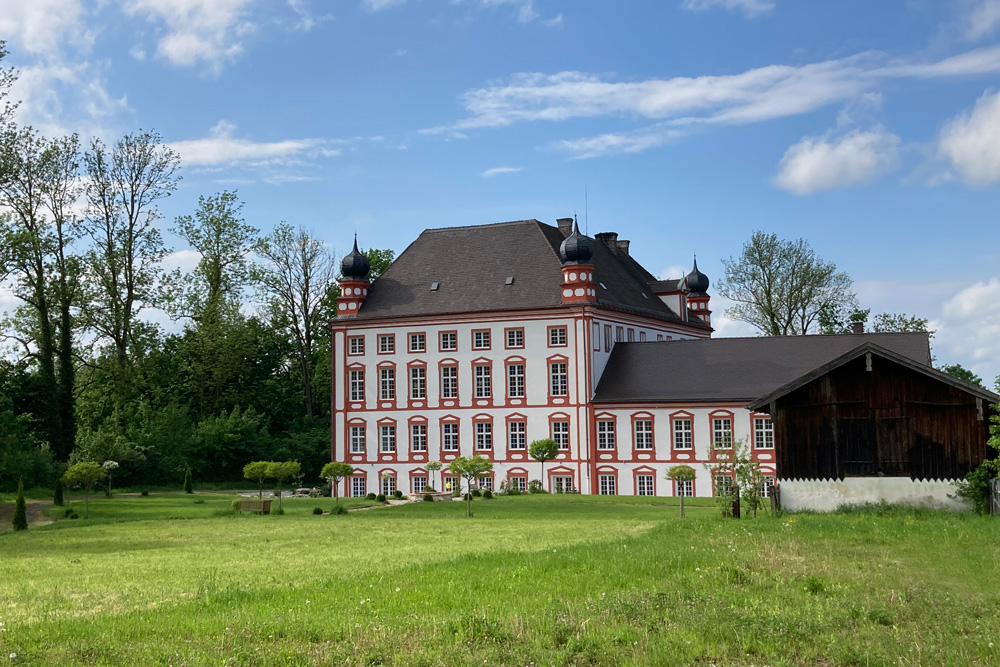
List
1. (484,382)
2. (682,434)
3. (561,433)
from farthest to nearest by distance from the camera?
(484,382), (561,433), (682,434)

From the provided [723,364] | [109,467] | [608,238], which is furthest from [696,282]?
[109,467]

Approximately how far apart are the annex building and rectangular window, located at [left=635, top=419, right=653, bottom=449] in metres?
0.05

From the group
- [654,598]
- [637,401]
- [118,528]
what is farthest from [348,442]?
[654,598]

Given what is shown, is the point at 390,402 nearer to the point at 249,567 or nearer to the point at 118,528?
the point at 118,528

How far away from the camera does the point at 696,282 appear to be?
2699 inches

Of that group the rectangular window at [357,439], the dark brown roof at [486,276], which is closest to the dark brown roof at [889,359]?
the dark brown roof at [486,276]

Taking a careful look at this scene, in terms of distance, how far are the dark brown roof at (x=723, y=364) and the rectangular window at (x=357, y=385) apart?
12511mm

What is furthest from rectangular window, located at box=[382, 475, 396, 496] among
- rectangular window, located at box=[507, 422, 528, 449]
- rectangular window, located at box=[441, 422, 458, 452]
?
rectangular window, located at box=[507, 422, 528, 449]

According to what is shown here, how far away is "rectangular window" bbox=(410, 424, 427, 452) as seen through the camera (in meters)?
56.5

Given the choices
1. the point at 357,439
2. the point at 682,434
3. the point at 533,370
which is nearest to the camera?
the point at 682,434

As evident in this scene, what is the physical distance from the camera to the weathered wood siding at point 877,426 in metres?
29.2

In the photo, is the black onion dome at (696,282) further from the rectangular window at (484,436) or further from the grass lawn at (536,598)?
the grass lawn at (536,598)

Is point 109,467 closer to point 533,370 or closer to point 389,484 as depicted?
point 389,484

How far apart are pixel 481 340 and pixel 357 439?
8489mm
